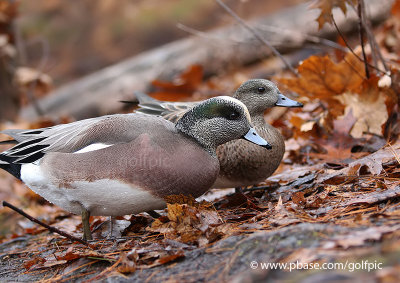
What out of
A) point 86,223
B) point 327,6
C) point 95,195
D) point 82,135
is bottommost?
point 86,223

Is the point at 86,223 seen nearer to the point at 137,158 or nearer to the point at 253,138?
the point at 137,158

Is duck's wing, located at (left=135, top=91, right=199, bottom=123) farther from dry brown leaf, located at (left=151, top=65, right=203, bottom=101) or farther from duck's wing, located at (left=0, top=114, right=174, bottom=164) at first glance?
dry brown leaf, located at (left=151, top=65, right=203, bottom=101)

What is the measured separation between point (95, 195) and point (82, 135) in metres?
0.43

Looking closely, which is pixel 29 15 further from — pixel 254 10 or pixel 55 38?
pixel 254 10

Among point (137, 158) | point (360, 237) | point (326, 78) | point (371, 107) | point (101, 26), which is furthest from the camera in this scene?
point (101, 26)

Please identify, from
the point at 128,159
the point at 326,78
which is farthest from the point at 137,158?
the point at 326,78

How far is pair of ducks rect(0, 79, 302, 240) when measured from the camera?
2.93m

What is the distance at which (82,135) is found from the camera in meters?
3.20

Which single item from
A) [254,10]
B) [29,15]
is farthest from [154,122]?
[29,15]

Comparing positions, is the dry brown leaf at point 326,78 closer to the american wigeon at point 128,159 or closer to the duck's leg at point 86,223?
the american wigeon at point 128,159

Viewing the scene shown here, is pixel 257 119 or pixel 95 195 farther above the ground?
pixel 257 119

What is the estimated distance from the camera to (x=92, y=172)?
2975mm

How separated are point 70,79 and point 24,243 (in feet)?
32.6

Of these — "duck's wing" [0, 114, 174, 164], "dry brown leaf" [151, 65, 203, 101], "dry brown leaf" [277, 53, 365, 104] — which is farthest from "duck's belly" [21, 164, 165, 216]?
"dry brown leaf" [151, 65, 203, 101]
